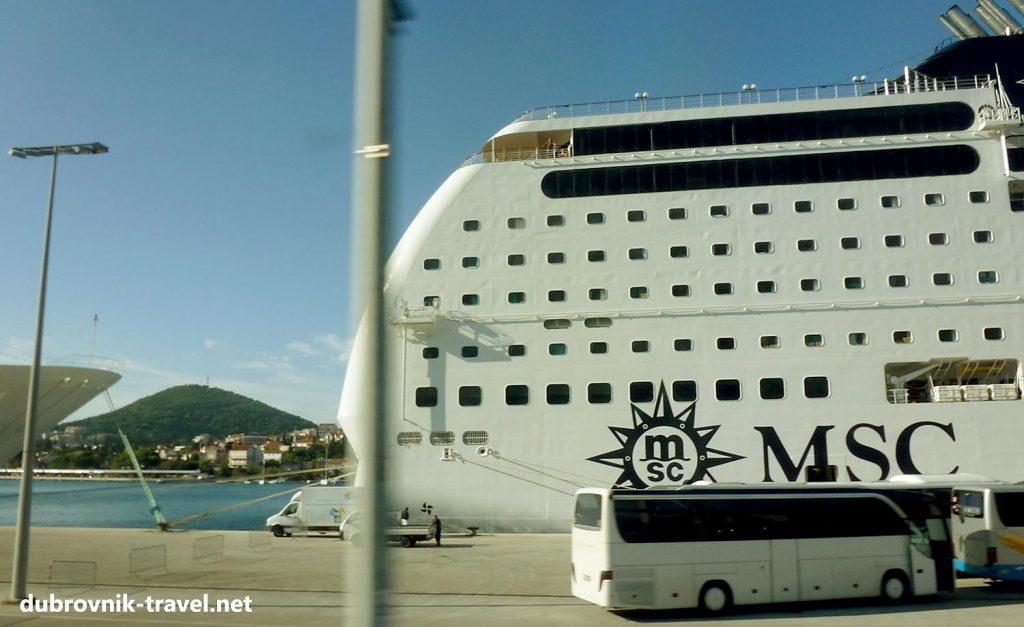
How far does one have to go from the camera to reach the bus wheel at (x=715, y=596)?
9.62 meters

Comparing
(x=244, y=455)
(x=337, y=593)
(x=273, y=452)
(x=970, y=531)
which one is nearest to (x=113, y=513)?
(x=244, y=455)

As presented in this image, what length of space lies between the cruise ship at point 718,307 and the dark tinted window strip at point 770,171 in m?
0.05

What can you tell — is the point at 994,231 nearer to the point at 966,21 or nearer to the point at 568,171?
the point at 568,171

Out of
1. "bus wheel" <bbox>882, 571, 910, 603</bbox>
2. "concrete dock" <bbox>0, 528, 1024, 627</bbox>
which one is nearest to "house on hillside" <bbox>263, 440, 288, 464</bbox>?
"concrete dock" <bbox>0, 528, 1024, 627</bbox>

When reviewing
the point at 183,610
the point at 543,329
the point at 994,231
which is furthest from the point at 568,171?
the point at 183,610

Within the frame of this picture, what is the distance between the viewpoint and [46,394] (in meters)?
21.7

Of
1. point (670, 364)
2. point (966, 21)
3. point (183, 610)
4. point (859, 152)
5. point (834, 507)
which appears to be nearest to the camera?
point (183, 610)

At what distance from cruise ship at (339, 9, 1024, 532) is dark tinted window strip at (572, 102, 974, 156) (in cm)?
5

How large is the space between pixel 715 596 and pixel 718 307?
876 cm

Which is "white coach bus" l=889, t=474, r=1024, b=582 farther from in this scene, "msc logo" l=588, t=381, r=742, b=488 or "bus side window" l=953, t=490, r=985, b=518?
"msc logo" l=588, t=381, r=742, b=488

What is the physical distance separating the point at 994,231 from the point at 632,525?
1326 cm

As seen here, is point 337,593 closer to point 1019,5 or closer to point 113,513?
point 1019,5

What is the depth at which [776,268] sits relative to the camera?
17484mm

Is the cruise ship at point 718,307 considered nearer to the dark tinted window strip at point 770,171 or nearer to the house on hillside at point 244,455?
the dark tinted window strip at point 770,171
